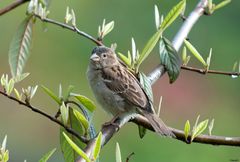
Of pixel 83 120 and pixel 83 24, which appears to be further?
pixel 83 24

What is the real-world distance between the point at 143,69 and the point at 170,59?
21.6 feet

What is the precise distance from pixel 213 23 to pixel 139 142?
280 centimetres

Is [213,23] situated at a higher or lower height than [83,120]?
lower

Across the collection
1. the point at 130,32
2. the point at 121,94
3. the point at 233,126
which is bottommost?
the point at 233,126

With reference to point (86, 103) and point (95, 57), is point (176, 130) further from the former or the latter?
point (95, 57)

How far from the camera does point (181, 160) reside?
7344 mm

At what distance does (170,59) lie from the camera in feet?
7.29

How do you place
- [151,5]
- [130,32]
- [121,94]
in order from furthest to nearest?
[151,5]
[130,32]
[121,94]

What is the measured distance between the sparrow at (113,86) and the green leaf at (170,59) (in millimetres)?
716

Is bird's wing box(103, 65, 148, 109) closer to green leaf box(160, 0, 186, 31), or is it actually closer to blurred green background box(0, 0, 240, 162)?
green leaf box(160, 0, 186, 31)

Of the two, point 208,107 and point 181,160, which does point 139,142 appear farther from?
point 208,107

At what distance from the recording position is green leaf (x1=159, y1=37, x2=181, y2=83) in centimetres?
219

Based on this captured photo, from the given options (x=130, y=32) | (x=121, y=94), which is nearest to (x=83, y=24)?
(x=130, y=32)

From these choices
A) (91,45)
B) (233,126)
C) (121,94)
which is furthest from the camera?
(91,45)
